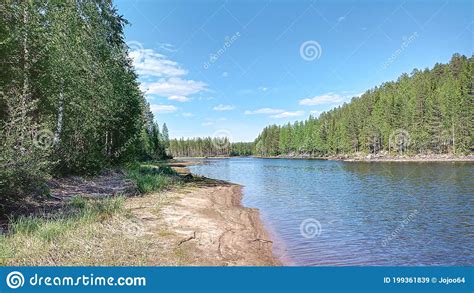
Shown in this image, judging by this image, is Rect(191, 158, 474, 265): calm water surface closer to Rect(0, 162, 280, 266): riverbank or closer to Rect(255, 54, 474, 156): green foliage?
Rect(0, 162, 280, 266): riverbank

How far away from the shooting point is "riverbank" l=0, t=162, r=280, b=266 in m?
8.02

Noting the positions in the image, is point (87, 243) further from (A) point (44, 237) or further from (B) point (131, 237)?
(B) point (131, 237)

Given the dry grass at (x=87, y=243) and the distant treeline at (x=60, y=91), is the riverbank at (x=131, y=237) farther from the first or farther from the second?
the distant treeline at (x=60, y=91)

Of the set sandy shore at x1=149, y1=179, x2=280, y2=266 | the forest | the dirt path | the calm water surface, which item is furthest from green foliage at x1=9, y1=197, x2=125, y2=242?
the forest

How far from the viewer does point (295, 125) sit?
174500mm

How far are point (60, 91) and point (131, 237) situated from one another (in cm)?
1131

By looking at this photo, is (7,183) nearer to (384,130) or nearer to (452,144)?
(452,144)

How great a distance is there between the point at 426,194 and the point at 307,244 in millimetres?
17677

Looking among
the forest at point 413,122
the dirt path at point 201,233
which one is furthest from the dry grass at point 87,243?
the forest at point 413,122

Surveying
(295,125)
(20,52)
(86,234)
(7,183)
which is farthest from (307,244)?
(295,125)

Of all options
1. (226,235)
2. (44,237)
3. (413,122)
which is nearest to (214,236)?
(226,235)

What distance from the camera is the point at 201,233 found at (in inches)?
483

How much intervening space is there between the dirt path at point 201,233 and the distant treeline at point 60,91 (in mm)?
4652

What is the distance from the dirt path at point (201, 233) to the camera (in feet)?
32.6
